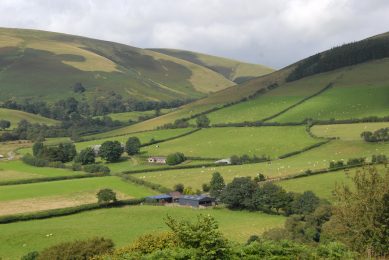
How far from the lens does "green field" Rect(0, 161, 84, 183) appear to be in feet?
338

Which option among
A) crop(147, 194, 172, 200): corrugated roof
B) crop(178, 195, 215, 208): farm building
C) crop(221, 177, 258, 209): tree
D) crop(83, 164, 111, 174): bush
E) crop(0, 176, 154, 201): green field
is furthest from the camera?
crop(83, 164, 111, 174): bush

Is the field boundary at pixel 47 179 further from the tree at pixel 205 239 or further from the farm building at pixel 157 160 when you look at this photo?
the tree at pixel 205 239

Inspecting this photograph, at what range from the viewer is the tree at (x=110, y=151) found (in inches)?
4813

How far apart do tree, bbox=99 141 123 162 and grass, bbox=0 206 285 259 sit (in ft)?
A: 150

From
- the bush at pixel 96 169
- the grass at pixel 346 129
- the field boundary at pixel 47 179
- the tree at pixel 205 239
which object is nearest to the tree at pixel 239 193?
the field boundary at pixel 47 179

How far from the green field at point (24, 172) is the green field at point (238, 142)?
2502 cm

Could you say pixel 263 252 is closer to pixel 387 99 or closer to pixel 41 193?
pixel 41 193

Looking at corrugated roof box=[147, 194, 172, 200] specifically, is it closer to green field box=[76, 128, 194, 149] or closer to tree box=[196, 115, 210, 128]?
green field box=[76, 128, 194, 149]

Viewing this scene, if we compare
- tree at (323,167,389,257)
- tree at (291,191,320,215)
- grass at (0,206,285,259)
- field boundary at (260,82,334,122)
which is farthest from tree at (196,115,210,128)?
tree at (323,167,389,257)

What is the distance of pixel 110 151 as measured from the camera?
122188mm

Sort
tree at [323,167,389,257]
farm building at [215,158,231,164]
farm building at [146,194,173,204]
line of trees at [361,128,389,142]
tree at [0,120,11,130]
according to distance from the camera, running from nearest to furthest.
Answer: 1. tree at [323,167,389,257]
2. farm building at [146,194,173,204]
3. line of trees at [361,128,389,142]
4. farm building at [215,158,231,164]
5. tree at [0,120,11,130]

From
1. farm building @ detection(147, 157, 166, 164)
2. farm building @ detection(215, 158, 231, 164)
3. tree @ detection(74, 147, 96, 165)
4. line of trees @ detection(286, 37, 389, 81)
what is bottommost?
farm building @ detection(215, 158, 231, 164)

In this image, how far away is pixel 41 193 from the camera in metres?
87.7

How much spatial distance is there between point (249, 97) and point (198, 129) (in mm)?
41362
